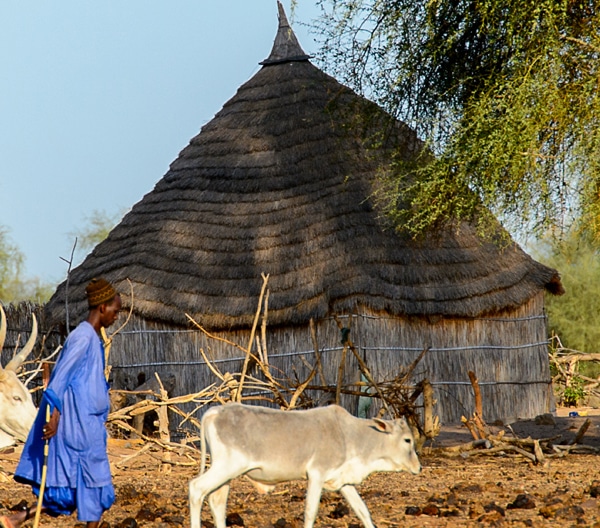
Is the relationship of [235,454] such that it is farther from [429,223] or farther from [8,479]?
[429,223]

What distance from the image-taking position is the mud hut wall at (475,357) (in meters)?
15.9

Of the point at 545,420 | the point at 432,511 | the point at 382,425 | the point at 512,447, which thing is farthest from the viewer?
the point at 545,420

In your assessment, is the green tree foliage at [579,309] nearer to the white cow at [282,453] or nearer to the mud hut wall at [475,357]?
the mud hut wall at [475,357]

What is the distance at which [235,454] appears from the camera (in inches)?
238

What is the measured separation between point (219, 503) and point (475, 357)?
37.1ft

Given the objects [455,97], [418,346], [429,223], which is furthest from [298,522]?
[418,346]

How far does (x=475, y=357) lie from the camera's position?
17.1 metres

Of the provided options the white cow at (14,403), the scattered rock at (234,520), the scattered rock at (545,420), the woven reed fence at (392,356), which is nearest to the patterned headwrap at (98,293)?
the white cow at (14,403)

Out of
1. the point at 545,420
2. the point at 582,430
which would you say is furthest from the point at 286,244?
the point at 582,430

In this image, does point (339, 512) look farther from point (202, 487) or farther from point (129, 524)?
point (202, 487)

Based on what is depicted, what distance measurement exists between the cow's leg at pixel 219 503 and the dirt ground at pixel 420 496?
736 mm

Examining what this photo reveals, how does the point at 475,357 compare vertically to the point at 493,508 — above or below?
above

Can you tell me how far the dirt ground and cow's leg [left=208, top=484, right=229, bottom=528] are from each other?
0.74m

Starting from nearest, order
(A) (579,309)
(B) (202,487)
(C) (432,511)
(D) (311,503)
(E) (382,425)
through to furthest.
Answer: (B) (202,487)
(D) (311,503)
(E) (382,425)
(C) (432,511)
(A) (579,309)
